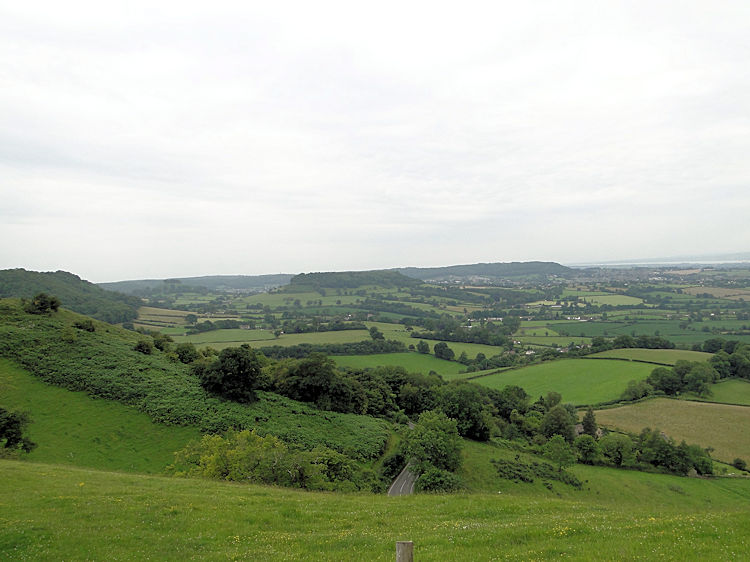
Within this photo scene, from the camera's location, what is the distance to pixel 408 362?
114 metres

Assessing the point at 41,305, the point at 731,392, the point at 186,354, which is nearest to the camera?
the point at 41,305

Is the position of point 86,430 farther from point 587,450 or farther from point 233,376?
point 587,450

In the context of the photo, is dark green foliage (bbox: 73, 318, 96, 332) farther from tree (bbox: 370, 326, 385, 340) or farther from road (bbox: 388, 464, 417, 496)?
tree (bbox: 370, 326, 385, 340)

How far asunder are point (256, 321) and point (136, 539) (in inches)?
7045

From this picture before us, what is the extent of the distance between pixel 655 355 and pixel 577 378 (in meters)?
28.8

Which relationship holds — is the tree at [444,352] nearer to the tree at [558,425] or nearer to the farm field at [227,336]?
the tree at [558,425]

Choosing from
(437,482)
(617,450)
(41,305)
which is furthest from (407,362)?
(41,305)

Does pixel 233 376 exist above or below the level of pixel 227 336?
above

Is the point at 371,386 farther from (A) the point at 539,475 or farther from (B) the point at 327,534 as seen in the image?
(B) the point at 327,534

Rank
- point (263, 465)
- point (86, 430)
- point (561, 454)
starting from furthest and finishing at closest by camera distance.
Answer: point (561, 454), point (86, 430), point (263, 465)

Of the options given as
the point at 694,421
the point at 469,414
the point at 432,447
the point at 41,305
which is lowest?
the point at 694,421

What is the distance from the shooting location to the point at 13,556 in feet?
40.5

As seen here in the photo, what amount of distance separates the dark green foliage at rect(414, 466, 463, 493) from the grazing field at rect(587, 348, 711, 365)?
289 feet

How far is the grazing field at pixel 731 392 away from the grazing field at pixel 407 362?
56627 millimetres
